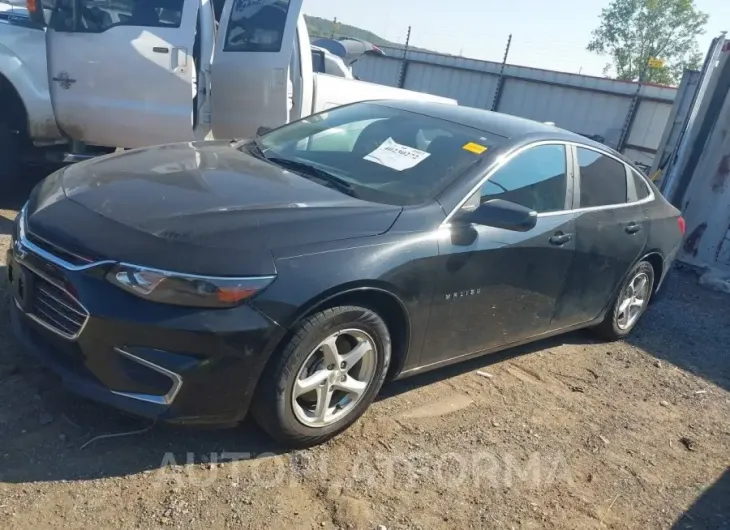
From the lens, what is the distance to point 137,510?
103 inches

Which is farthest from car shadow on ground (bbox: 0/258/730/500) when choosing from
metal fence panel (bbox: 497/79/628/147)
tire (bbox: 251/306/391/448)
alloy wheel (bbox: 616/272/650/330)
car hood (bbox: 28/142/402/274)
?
metal fence panel (bbox: 497/79/628/147)

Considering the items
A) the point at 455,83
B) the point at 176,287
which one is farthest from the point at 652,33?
the point at 176,287

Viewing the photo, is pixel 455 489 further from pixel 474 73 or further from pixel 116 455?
pixel 474 73

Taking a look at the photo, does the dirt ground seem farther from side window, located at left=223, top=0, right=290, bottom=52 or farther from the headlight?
side window, located at left=223, top=0, right=290, bottom=52

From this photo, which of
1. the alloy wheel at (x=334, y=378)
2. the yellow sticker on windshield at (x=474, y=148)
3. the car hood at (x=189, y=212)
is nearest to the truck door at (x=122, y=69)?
the car hood at (x=189, y=212)

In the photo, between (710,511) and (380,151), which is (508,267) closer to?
(380,151)

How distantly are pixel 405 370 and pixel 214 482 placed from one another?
114 cm

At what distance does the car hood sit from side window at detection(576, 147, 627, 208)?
66.2 inches

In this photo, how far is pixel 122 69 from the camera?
19.2ft

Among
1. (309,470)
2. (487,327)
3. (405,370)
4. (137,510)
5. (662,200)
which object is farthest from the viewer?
(662,200)

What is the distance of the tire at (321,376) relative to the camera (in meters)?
2.91

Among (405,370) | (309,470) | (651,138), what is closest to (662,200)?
(405,370)

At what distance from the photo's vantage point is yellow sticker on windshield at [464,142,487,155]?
3.82 meters

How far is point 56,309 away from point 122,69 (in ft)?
11.9
